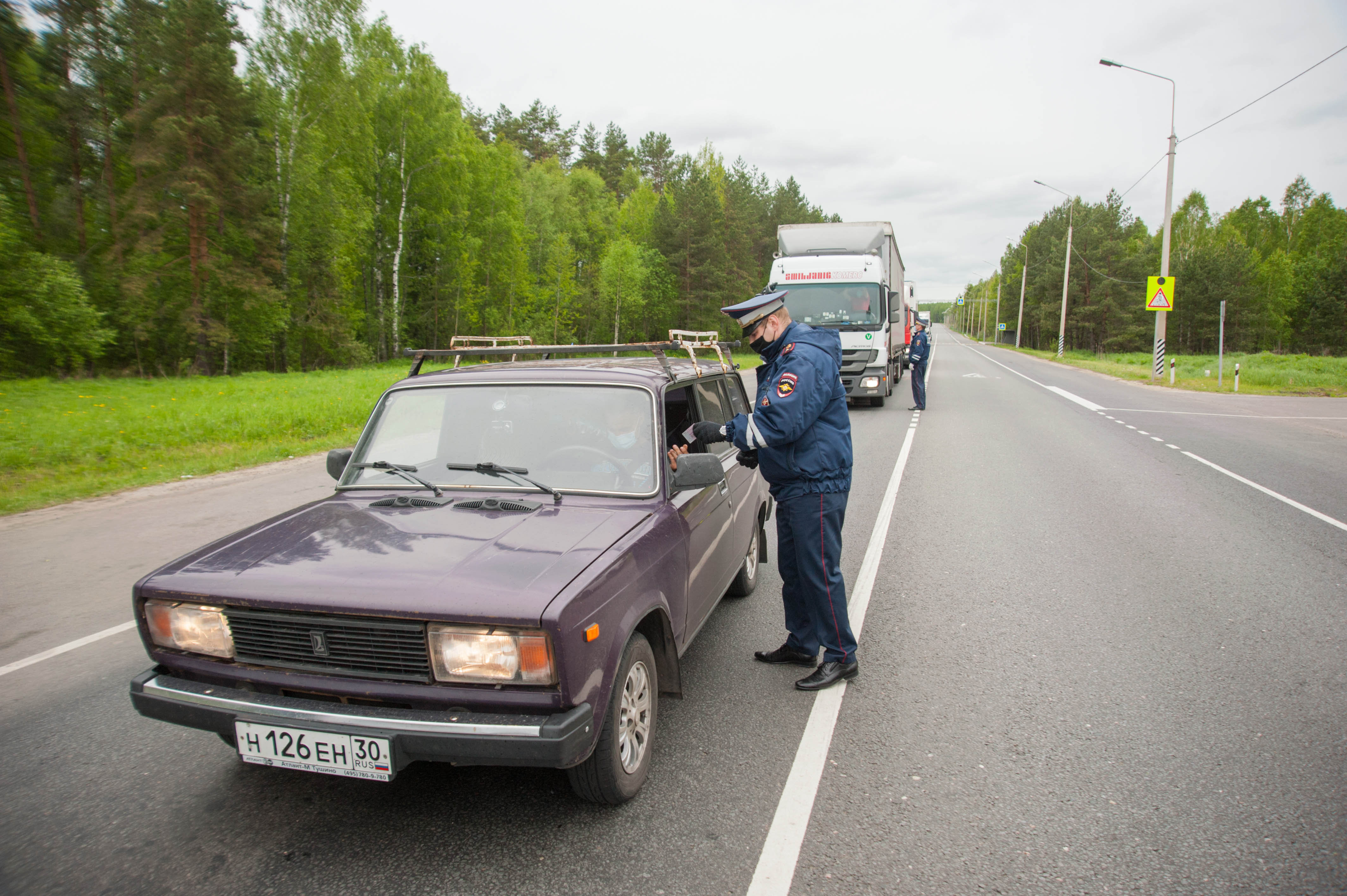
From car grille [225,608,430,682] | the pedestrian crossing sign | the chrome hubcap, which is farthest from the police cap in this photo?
the pedestrian crossing sign

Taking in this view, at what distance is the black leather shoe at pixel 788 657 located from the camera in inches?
160

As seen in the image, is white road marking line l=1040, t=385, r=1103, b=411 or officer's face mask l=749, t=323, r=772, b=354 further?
white road marking line l=1040, t=385, r=1103, b=411

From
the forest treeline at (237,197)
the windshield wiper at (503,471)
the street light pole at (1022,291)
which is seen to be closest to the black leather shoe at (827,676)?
the windshield wiper at (503,471)

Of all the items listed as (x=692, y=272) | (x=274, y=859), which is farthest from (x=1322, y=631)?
(x=692, y=272)

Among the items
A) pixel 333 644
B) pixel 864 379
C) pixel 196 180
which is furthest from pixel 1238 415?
pixel 196 180

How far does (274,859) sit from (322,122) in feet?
106

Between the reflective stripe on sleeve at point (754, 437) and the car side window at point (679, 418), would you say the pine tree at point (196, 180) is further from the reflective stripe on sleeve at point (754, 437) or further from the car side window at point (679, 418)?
the reflective stripe on sleeve at point (754, 437)

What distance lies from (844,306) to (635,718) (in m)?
15.7

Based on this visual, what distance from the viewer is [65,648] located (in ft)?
14.5

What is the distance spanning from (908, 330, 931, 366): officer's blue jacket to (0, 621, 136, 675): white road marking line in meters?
15.0

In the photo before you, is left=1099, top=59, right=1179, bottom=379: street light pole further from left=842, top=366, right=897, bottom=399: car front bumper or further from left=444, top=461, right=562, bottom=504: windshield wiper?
left=444, top=461, right=562, bottom=504: windshield wiper

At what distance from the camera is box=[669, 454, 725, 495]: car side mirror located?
330 centimetres

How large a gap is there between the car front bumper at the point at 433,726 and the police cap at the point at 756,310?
82.4 inches

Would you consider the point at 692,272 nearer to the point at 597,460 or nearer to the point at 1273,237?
the point at 597,460
